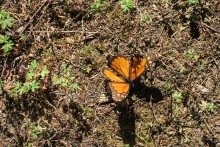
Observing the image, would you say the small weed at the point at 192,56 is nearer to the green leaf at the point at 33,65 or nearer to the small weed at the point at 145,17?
the small weed at the point at 145,17

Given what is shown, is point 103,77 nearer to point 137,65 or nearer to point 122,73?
point 122,73

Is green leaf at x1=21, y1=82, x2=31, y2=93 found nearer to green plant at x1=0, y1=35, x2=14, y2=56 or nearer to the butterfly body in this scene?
green plant at x1=0, y1=35, x2=14, y2=56

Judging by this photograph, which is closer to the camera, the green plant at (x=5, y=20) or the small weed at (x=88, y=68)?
the green plant at (x=5, y=20)

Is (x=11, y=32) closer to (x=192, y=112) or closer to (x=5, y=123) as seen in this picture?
(x=5, y=123)

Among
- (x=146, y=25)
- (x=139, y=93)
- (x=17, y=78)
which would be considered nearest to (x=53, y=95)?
(x=17, y=78)

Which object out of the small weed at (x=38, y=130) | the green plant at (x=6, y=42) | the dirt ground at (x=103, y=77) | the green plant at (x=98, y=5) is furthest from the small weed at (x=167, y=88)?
the green plant at (x=6, y=42)

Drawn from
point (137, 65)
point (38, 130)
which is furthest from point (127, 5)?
point (38, 130)
